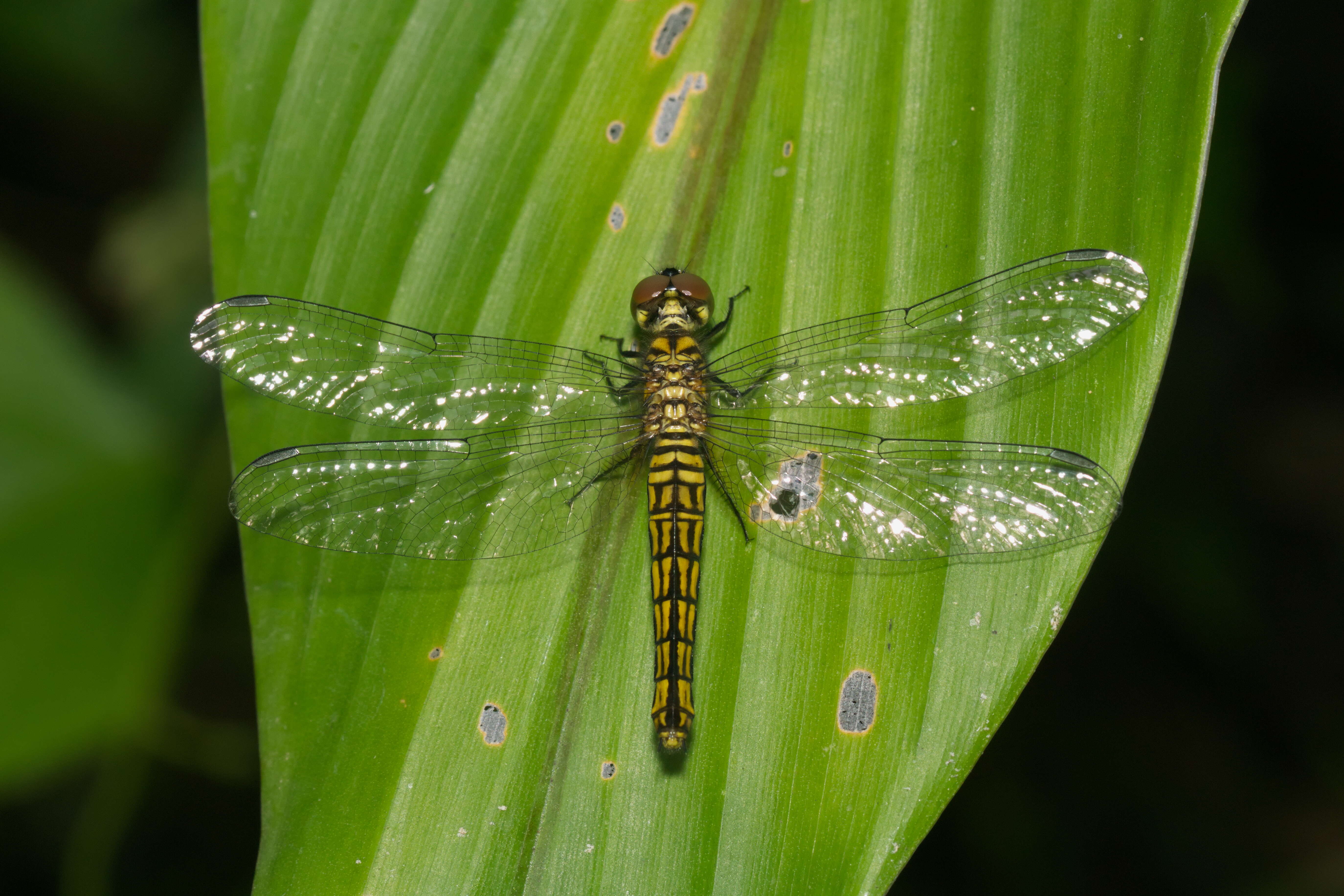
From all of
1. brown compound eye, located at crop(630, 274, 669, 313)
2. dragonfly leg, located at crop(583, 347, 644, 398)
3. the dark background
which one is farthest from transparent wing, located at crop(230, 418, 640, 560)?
the dark background

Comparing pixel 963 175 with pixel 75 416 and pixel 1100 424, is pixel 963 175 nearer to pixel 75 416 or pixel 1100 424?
pixel 1100 424

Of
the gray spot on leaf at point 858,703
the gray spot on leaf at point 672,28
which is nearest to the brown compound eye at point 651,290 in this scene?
the gray spot on leaf at point 672,28

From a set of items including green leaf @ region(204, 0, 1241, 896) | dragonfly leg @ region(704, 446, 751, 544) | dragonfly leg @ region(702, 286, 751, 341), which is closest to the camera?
green leaf @ region(204, 0, 1241, 896)

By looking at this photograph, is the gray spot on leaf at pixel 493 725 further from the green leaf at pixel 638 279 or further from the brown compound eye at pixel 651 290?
the brown compound eye at pixel 651 290

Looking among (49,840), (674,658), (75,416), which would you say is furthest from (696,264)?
(49,840)

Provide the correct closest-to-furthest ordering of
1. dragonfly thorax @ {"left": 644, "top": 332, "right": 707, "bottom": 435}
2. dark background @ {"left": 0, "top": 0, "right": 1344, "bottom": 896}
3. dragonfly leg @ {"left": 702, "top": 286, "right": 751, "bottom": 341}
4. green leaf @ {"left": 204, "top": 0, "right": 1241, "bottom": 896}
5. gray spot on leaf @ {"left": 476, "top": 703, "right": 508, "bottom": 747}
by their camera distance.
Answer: green leaf @ {"left": 204, "top": 0, "right": 1241, "bottom": 896} < gray spot on leaf @ {"left": 476, "top": 703, "right": 508, "bottom": 747} < dragonfly leg @ {"left": 702, "top": 286, "right": 751, "bottom": 341} < dragonfly thorax @ {"left": 644, "top": 332, "right": 707, "bottom": 435} < dark background @ {"left": 0, "top": 0, "right": 1344, "bottom": 896}

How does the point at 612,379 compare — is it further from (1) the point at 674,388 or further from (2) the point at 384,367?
(2) the point at 384,367

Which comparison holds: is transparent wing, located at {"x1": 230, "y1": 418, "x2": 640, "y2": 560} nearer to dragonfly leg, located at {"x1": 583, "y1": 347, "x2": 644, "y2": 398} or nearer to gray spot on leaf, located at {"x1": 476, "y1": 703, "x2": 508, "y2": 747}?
dragonfly leg, located at {"x1": 583, "y1": 347, "x2": 644, "y2": 398}

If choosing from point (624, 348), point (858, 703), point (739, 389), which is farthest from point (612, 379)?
point (858, 703)
